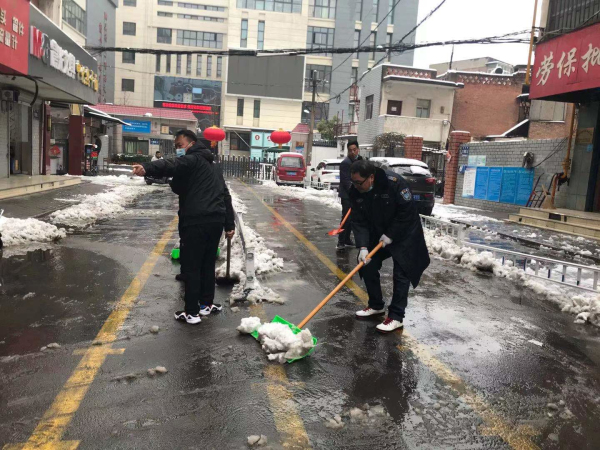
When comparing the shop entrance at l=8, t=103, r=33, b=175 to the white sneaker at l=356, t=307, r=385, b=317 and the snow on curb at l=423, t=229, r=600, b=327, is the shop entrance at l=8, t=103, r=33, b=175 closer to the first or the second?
the snow on curb at l=423, t=229, r=600, b=327

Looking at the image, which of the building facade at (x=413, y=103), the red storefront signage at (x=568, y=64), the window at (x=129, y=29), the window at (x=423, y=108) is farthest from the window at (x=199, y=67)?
the red storefront signage at (x=568, y=64)

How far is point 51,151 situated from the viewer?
945 inches

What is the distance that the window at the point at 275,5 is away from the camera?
59.8 meters

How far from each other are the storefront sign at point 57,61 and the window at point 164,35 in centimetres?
4554

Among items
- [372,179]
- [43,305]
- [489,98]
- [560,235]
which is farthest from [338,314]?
[489,98]

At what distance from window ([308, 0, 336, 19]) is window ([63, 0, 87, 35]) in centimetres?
3060

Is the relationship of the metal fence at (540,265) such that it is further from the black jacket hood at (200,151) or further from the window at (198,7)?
the window at (198,7)

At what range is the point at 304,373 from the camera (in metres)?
3.83

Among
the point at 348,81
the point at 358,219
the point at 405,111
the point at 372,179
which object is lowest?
the point at 358,219

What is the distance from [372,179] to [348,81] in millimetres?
61247

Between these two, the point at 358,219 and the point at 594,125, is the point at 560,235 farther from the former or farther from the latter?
the point at 358,219

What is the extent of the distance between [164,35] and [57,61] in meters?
52.0

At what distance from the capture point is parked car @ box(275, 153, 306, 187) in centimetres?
2975

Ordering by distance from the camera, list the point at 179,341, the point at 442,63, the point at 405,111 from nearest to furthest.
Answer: the point at 179,341 < the point at 405,111 < the point at 442,63
